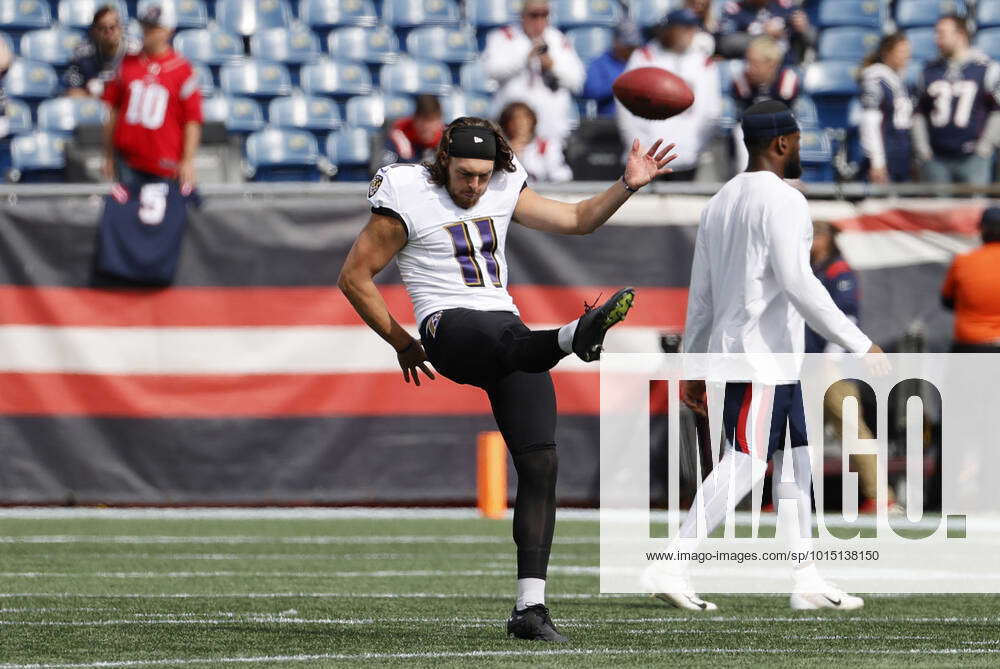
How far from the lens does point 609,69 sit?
12531mm

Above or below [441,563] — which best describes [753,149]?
above

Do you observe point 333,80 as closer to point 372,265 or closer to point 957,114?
point 957,114

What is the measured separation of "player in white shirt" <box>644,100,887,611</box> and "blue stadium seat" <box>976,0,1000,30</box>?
9.40 meters

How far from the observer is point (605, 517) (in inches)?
415

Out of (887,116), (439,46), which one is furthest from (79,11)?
(887,116)

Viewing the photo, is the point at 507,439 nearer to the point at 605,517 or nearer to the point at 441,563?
the point at 441,563

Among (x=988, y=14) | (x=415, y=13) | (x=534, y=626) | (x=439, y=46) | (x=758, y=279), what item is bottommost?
(x=534, y=626)

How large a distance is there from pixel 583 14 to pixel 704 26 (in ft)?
8.56

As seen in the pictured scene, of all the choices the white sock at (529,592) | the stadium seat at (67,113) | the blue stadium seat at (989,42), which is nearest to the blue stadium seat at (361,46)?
the stadium seat at (67,113)

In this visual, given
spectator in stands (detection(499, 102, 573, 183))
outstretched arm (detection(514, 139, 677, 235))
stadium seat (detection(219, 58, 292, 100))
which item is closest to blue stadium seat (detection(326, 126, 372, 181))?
stadium seat (detection(219, 58, 292, 100))

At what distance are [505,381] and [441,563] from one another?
2.75 metres

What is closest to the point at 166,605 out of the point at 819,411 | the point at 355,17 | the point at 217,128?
the point at 819,411

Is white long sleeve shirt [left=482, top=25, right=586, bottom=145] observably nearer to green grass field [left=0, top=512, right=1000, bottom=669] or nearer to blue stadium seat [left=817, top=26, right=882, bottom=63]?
green grass field [left=0, top=512, right=1000, bottom=669]

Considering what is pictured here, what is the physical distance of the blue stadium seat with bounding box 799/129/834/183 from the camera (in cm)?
1382
